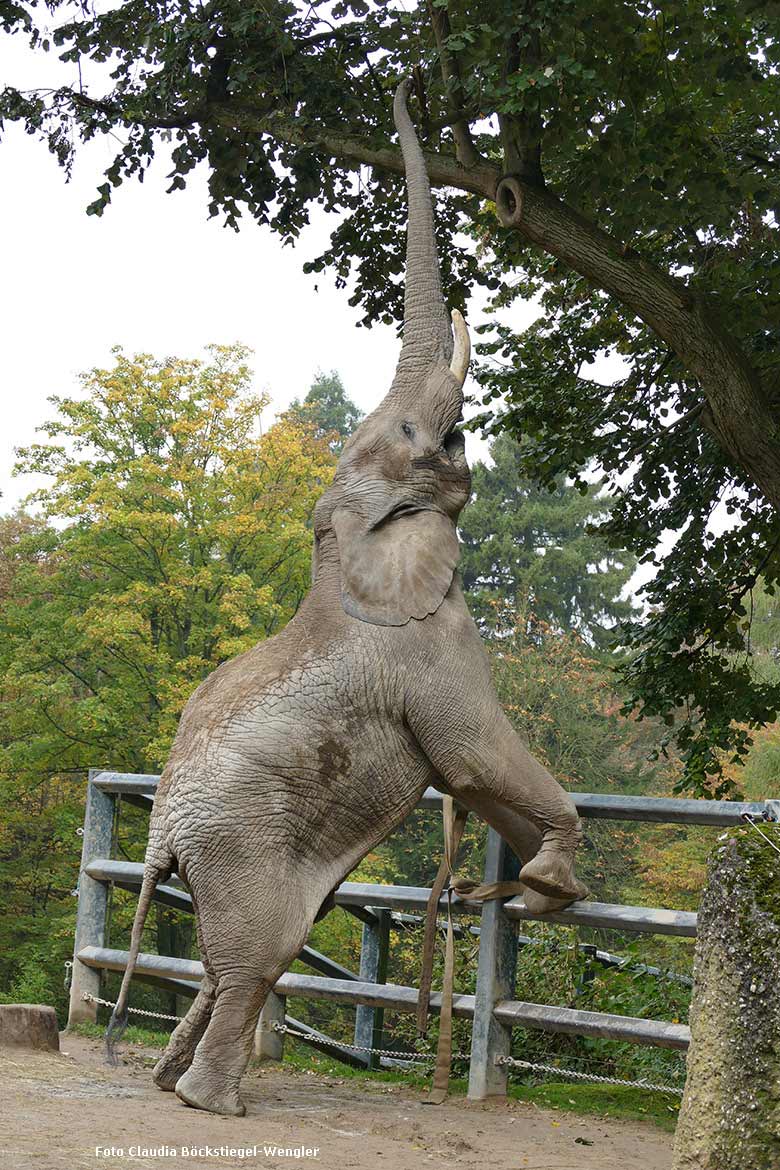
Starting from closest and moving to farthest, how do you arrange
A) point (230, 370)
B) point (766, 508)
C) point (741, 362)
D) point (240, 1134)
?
point (240, 1134), point (741, 362), point (766, 508), point (230, 370)

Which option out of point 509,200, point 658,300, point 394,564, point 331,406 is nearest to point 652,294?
point 658,300

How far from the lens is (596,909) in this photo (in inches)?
207

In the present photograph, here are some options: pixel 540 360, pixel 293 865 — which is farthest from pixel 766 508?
pixel 293 865

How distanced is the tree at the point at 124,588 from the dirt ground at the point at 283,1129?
52.7 ft

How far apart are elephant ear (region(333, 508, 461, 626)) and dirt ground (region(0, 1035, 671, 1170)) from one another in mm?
1833

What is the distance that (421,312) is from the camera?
5.85 meters

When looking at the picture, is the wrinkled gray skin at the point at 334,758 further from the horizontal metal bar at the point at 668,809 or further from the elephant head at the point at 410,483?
the horizontal metal bar at the point at 668,809

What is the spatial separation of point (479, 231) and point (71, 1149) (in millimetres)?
10026

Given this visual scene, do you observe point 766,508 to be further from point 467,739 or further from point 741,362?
point 467,739

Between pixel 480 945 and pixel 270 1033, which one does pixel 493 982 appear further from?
pixel 270 1033

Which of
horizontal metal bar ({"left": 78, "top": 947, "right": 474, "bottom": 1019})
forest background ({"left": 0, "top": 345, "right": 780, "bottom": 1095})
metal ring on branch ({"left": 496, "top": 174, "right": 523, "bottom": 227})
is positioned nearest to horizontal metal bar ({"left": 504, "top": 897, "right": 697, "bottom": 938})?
horizontal metal bar ({"left": 78, "top": 947, "right": 474, "bottom": 1019})

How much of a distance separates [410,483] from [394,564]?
427 mm

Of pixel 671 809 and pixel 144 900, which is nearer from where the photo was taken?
pixel 144 900

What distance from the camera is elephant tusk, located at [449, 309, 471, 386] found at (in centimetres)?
584
